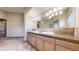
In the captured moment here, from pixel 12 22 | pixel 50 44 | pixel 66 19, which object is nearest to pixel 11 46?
pixel 50 44

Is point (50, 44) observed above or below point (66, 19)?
below

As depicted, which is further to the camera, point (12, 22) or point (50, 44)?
point (12, 22)

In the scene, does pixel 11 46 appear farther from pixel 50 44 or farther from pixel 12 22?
pixel 12 22

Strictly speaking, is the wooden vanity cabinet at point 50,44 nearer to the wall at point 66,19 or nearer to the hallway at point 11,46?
the hallway at point 11,46

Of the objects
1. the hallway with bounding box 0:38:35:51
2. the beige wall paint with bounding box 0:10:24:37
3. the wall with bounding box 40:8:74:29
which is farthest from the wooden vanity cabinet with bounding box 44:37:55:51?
the beige wall paint with bounding box 0:10:24:37

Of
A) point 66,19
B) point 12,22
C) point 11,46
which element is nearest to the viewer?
point 11,46

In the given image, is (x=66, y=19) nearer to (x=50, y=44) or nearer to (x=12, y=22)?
(x=50, y=44)

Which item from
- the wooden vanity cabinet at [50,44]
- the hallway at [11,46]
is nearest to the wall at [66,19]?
the wooden vanity cabinet at [50,44]

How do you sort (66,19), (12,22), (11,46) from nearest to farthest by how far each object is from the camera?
(11,46) < (66,19) < (12,22)

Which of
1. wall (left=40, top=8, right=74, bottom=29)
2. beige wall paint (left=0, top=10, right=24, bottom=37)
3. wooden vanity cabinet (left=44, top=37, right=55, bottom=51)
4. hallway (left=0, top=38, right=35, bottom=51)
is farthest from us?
beige wall paint (left=0, top=10, right=24, bottom=37)

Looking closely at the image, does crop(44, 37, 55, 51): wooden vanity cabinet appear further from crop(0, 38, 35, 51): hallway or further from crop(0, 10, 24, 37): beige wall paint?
crop(0, 10, 24, 37): beige wall paint

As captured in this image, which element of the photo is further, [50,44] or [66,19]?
[66,19]

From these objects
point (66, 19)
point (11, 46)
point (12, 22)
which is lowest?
point (11, 46)
